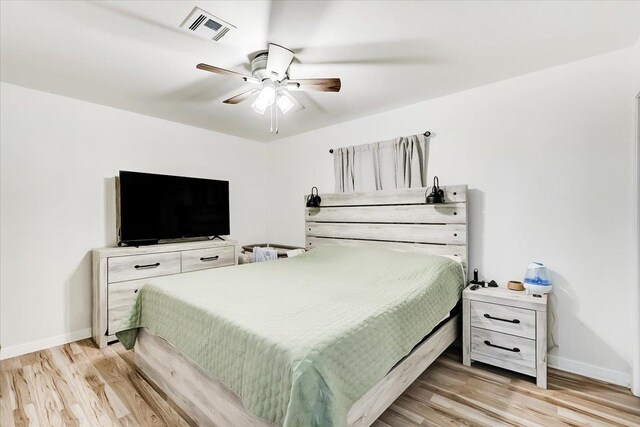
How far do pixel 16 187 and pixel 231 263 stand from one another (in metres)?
2.08

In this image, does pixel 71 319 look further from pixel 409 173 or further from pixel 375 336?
pixel 409 173

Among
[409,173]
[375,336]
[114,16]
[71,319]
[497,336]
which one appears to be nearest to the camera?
[375,336]

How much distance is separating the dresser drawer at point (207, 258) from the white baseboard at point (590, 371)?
10.8ft

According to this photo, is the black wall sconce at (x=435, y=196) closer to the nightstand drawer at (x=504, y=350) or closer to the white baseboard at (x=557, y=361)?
the nightstand drawer at (x=504, y=350)

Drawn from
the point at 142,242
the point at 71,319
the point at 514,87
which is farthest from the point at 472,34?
the point at 71,319

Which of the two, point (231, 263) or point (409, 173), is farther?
point (231, 263)

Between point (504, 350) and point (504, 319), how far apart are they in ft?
Answer: 0.75

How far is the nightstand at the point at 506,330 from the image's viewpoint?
210 cm

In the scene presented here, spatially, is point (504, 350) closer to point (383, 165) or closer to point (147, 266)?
point (383, 165)

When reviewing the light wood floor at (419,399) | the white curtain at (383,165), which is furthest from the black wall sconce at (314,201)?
the light wood floor at (419,399)

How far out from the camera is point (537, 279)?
2277 millimetres

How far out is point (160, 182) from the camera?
3.30 metres

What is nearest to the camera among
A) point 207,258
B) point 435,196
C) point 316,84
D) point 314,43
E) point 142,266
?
point 314,43

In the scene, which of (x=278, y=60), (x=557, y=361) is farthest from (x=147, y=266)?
(x=557, y=361)
